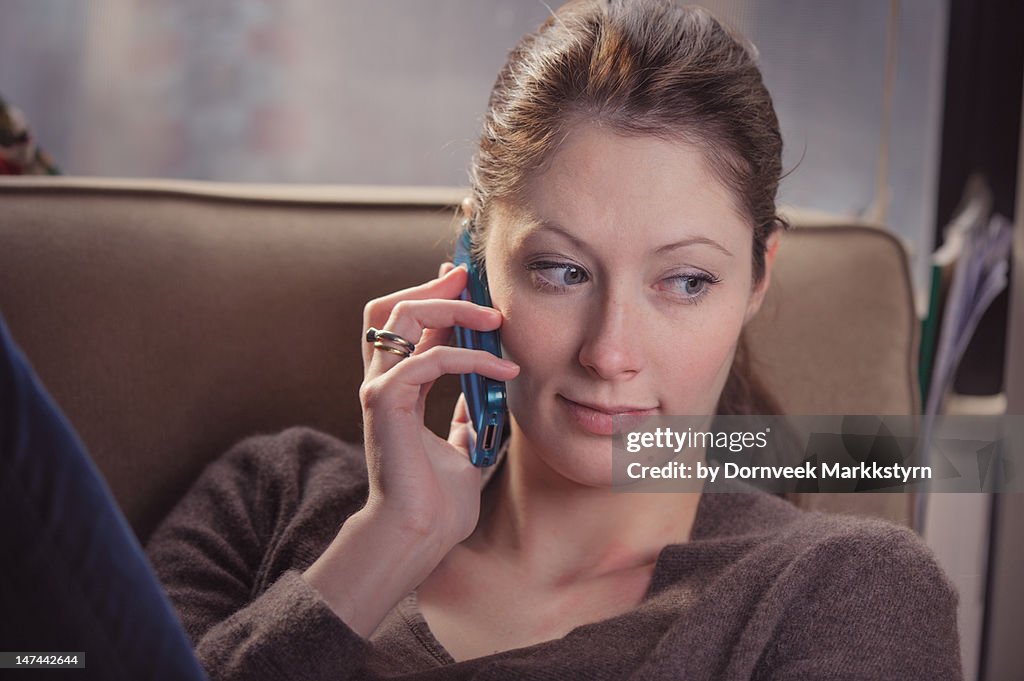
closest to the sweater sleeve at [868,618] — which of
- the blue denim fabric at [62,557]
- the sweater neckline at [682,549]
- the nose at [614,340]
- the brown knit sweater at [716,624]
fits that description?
the brown knit sweater at [716,624]

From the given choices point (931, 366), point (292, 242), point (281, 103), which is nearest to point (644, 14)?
point (292, 242)

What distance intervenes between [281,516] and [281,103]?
1131mm

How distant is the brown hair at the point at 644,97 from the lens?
97 cm

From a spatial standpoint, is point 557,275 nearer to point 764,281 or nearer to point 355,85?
point 764,281

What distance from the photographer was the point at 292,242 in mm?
1364

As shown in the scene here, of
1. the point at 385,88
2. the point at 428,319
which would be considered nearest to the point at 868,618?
the point at 428,319

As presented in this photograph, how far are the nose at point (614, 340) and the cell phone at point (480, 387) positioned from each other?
122mm

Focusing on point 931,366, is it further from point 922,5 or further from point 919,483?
point 922,5

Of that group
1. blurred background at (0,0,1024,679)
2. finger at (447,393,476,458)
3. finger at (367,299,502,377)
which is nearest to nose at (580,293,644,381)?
finger at (367,299,502,377)

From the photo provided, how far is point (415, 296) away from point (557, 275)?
199 millimetres

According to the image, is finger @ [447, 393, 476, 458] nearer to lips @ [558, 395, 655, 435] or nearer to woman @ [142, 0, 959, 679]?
woman @ [142, 0, 959, 679]

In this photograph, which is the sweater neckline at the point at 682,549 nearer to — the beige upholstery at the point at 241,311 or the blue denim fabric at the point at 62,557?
the beige upholstery at the point at 241,311

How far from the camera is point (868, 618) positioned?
3.01 ft

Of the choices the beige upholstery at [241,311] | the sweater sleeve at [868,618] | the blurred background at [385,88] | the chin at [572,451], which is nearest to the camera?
the sweater sleeve at [868,618]
